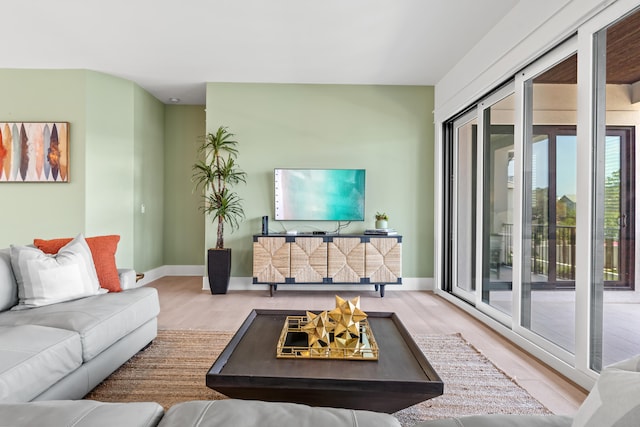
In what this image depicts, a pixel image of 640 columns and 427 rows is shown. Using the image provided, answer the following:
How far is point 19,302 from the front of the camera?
2.16 metres

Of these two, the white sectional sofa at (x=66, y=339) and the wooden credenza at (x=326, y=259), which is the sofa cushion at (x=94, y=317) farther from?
the wooden credenza at (x=326, y=259)

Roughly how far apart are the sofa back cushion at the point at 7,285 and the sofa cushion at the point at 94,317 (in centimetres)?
8

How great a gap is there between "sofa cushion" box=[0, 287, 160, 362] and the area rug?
26cm

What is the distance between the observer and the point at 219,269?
4527mm

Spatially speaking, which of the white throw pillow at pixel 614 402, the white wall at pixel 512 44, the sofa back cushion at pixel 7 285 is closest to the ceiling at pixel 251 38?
the white wall at pixel 512 44

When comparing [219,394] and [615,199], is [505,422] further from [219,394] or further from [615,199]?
[615,199]

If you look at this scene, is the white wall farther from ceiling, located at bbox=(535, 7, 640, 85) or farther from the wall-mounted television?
the wall-mounted television

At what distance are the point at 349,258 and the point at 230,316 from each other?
5.12 ft

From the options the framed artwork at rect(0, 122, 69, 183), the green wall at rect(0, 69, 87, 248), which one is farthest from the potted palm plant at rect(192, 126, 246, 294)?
the framed artwork at rect(0, 122, 69, 183)

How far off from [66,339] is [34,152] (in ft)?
12.2

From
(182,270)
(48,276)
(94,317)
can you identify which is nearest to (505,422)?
(94,317)

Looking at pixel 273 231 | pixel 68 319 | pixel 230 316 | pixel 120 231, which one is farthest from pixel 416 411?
pixel 120 231

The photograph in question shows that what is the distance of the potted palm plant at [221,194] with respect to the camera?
4.54 meters

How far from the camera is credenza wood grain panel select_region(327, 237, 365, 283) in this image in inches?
172
